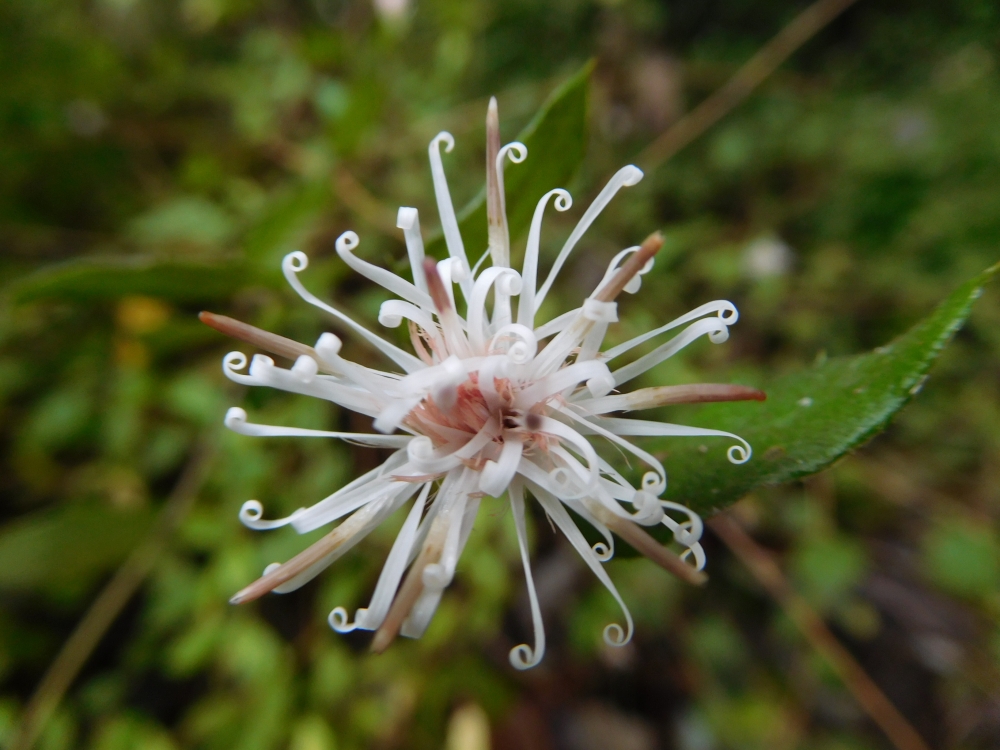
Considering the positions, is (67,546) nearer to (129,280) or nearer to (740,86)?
(129,280)

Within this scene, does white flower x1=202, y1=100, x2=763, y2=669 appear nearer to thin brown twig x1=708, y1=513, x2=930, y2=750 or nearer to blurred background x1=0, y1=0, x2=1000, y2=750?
blurred background x1=0, y1=0, x2=1000, y2=750

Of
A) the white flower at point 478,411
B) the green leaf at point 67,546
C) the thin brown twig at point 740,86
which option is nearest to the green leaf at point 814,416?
the white flower at point 478,411

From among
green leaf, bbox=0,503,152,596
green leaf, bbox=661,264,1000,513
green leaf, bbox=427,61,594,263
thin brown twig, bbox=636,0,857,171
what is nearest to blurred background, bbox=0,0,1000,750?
green leaf, bbox=0,503,152,596

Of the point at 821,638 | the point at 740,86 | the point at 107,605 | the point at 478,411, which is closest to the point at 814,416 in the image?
the point at 478,411

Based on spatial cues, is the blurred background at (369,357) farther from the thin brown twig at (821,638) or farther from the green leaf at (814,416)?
the green leaf at (814,416)

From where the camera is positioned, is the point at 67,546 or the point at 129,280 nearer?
the point at 129,280

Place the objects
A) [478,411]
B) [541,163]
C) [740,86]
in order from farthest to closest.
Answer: [740,86], [541,163], [478,411]
